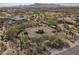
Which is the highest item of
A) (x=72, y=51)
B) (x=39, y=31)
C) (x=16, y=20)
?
(x=16, y=20)

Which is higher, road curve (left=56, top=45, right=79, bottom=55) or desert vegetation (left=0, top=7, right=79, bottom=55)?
desert vegetation (left=0, top=7, right=79, bottom=55)

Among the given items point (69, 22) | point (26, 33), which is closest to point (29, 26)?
point (26, 33)

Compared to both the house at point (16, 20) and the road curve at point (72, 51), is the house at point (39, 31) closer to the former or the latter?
the house at point (16, 20)

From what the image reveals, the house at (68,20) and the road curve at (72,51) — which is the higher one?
the house at (68,20)

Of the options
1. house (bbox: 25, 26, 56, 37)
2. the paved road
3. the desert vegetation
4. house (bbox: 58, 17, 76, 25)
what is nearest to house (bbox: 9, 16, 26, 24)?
the desert vegetation

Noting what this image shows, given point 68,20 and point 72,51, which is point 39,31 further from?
point 72,51

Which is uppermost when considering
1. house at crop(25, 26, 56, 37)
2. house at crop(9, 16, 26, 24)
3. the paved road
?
house at crop(9, 16, 26, 24)

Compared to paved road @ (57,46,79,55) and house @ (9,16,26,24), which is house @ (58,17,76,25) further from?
house @ (9,16,26,24)

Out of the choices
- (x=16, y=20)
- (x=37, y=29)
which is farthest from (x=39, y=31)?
(x=16, y=20)

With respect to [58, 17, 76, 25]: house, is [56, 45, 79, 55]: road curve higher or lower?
lower

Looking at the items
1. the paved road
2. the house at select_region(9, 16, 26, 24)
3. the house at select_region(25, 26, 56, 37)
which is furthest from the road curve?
the house at select_region(9, 16, 26, 24)

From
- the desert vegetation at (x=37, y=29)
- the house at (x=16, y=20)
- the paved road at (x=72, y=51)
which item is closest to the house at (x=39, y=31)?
the desert vegetation at (x=37, y=29)

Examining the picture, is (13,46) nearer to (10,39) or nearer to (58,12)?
(10,39)

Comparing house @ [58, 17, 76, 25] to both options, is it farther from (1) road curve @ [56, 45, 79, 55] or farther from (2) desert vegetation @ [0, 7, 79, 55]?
(1) road curve @ [56, 45, 79, 55]
